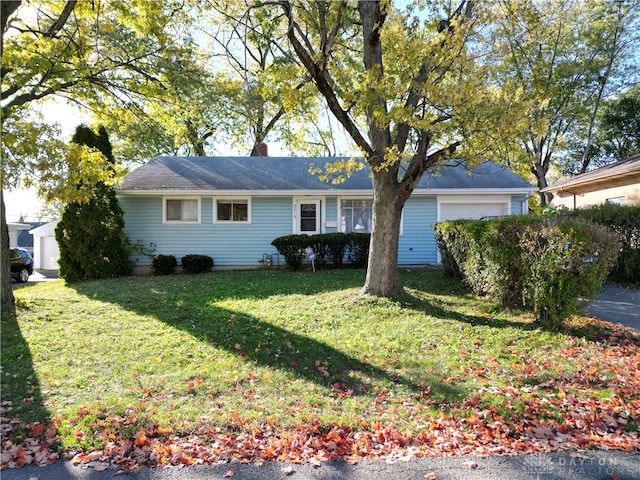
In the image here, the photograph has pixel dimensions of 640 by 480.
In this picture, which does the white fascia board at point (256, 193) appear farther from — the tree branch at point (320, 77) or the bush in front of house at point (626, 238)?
the bush in front of house at point (626, 238)

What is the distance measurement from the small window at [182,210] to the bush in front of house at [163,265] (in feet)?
4.63

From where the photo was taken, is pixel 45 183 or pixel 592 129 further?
pixel 592 129

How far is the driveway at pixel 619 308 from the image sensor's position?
20.7 ft

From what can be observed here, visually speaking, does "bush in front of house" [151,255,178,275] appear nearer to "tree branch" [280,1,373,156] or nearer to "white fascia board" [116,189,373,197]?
"white fascia board" [116,189,373,197]

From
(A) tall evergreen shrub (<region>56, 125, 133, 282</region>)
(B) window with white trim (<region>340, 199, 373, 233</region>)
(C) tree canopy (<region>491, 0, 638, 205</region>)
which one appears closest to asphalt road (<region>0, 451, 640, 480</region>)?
(A) tall evergreen shrub (<region>56, 125, 133, 282</region>)

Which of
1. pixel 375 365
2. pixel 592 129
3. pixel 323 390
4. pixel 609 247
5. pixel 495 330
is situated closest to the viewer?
pixel 323 390

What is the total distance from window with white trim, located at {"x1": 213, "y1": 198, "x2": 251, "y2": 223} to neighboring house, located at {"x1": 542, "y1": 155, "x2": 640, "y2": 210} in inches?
487

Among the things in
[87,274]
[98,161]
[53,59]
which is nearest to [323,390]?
[98,161]

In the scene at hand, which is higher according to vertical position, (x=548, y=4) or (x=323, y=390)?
(x=548, y=4)

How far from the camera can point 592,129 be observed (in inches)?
902

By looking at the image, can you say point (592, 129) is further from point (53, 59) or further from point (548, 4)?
point (53, 59)

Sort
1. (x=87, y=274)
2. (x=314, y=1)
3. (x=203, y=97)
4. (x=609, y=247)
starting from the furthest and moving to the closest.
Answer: (x=87, y=274) < (x=203, y=97) < (x=314, y=1) < (x=609, y=247)

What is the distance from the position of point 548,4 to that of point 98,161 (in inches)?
691

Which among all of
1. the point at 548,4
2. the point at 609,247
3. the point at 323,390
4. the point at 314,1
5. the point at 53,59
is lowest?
the point at 323,390
